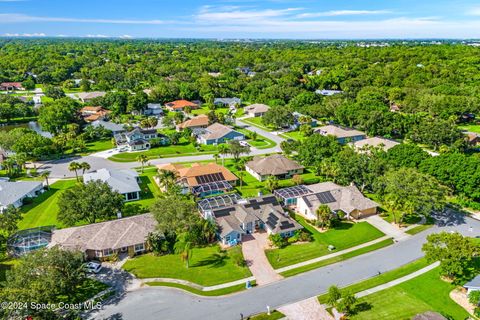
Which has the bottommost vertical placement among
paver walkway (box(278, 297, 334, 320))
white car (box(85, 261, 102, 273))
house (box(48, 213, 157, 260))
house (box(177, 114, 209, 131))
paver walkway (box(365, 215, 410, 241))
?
paver walkway (box(278, 297, 334, 320))

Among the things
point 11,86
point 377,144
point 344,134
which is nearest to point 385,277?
point 377,144

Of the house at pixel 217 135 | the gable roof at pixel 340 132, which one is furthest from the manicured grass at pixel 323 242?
the gable roof at pixel 340 132

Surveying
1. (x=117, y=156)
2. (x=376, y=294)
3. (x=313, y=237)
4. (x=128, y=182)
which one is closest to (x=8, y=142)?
(x=117, y=156)

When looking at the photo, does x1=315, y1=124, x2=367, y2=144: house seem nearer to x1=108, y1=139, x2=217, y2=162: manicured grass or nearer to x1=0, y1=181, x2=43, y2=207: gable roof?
x1=108, y1=139, x2=217, y2=162: manicured grass

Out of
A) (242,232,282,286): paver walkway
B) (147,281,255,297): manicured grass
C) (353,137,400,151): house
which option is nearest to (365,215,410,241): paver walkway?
(242,232,282,286): paver walkway

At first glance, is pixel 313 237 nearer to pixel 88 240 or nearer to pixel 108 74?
pixel 88 240

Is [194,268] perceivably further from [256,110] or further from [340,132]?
[256,110]
